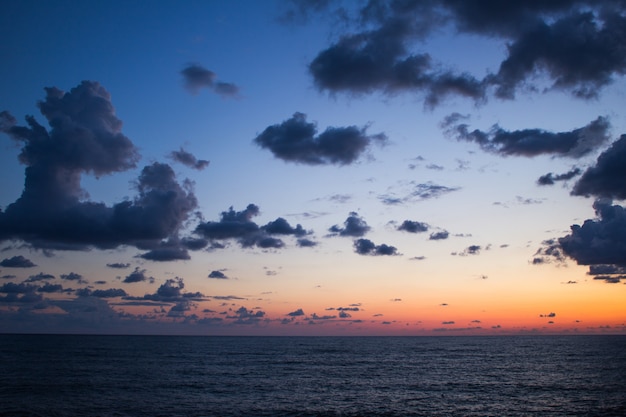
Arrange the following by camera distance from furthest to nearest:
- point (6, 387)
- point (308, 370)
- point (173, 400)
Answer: point (308, 370)
point (6, 387)
point (173, 400)

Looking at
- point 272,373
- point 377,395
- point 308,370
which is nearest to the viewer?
point 377,395

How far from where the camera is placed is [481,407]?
5244cm

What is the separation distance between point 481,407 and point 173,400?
3662 cm

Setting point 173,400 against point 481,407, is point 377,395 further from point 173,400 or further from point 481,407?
point 173,400

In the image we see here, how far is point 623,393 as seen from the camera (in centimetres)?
6131

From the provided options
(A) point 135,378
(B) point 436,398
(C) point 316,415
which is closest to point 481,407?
(B) point 436,398

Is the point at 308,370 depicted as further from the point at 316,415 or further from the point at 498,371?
the point at 316,415

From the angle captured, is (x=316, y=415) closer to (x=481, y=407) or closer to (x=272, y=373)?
(x=481, y=407)

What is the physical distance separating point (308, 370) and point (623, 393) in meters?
53.3

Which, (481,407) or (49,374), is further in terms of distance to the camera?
(49,374)

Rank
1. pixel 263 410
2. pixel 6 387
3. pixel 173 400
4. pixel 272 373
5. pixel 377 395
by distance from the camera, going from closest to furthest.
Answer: pixel 263 410 < pixel 173 400 < pixel 377 395 < pixel 6 387 < pixel 272 373

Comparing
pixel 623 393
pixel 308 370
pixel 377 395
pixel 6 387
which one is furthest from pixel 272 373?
pixel 623 393

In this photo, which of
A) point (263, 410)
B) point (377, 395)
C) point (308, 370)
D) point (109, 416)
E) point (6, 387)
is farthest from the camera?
point (308, 370)

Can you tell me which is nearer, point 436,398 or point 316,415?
point 316,415
